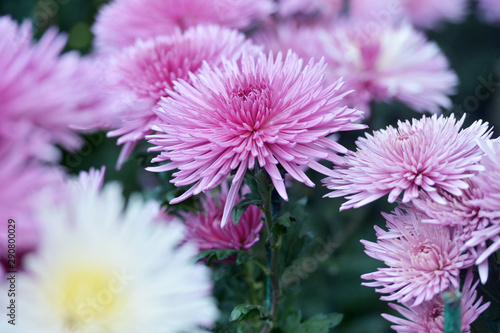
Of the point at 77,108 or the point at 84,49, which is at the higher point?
the point at 84,49

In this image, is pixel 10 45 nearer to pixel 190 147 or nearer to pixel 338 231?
pixel 190 147

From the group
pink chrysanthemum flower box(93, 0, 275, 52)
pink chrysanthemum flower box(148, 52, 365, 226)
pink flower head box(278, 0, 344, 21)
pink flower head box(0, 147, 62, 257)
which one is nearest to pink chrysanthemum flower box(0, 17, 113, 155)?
pink flower head box(0, 147, 62, 257)

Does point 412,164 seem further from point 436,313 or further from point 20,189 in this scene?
point 20,189

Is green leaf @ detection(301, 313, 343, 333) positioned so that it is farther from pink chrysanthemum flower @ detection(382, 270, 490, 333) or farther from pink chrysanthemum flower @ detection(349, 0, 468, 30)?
pink chrysanthemum flower @ detection(349, 0, 468, 30)

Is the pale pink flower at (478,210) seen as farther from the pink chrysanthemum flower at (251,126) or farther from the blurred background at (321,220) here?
the blurred background at (321,220)

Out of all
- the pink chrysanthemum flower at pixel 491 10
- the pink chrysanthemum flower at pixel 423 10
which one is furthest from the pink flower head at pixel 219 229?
the pink chrysanthemum flower at pixel 491 10

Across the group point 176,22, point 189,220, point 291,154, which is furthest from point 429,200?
point 176,22
